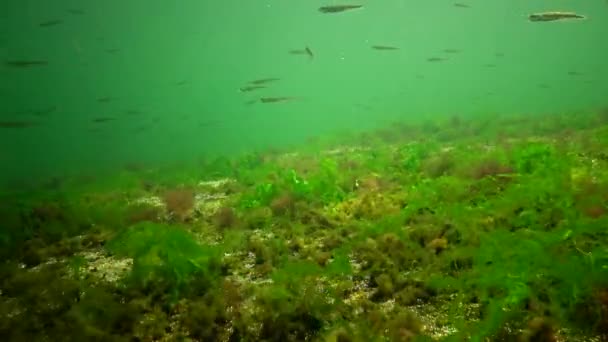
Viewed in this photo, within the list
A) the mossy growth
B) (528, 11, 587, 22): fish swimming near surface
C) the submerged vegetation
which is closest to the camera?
the submerged vegetation

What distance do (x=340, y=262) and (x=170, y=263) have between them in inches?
105

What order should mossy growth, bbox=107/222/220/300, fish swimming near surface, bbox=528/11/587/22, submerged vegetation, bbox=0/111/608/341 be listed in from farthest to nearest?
1. fish swimming near surface, bbox=528/11/587/22
2. mossy growth, bbox=107/222/220/300
3. submerged vegetation, bbox=0/111/608/341

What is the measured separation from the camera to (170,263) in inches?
252

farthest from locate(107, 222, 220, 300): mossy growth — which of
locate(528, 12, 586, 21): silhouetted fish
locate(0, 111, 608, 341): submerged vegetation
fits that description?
locate(528, 12, 586, 21): silhouetted fish

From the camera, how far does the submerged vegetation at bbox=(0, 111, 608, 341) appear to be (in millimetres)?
4812

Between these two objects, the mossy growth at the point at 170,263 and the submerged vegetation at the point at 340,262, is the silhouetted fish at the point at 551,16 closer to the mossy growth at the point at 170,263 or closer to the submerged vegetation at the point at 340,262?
the submerged vegetation at the point at 340,262

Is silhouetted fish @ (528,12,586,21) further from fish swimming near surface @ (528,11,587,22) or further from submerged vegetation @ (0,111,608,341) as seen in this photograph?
submerged vegetation @ (0,111,608,341)

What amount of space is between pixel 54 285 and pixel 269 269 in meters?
3.41

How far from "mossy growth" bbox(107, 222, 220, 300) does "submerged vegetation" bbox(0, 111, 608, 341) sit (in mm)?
24

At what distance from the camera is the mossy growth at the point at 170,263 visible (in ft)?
20.4

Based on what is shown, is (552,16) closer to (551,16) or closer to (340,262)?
(551,16)

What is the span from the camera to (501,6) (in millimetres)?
83062

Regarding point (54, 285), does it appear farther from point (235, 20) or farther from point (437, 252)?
point (235, 20)

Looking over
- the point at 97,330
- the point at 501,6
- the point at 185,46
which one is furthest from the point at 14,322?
the point at 185,46
